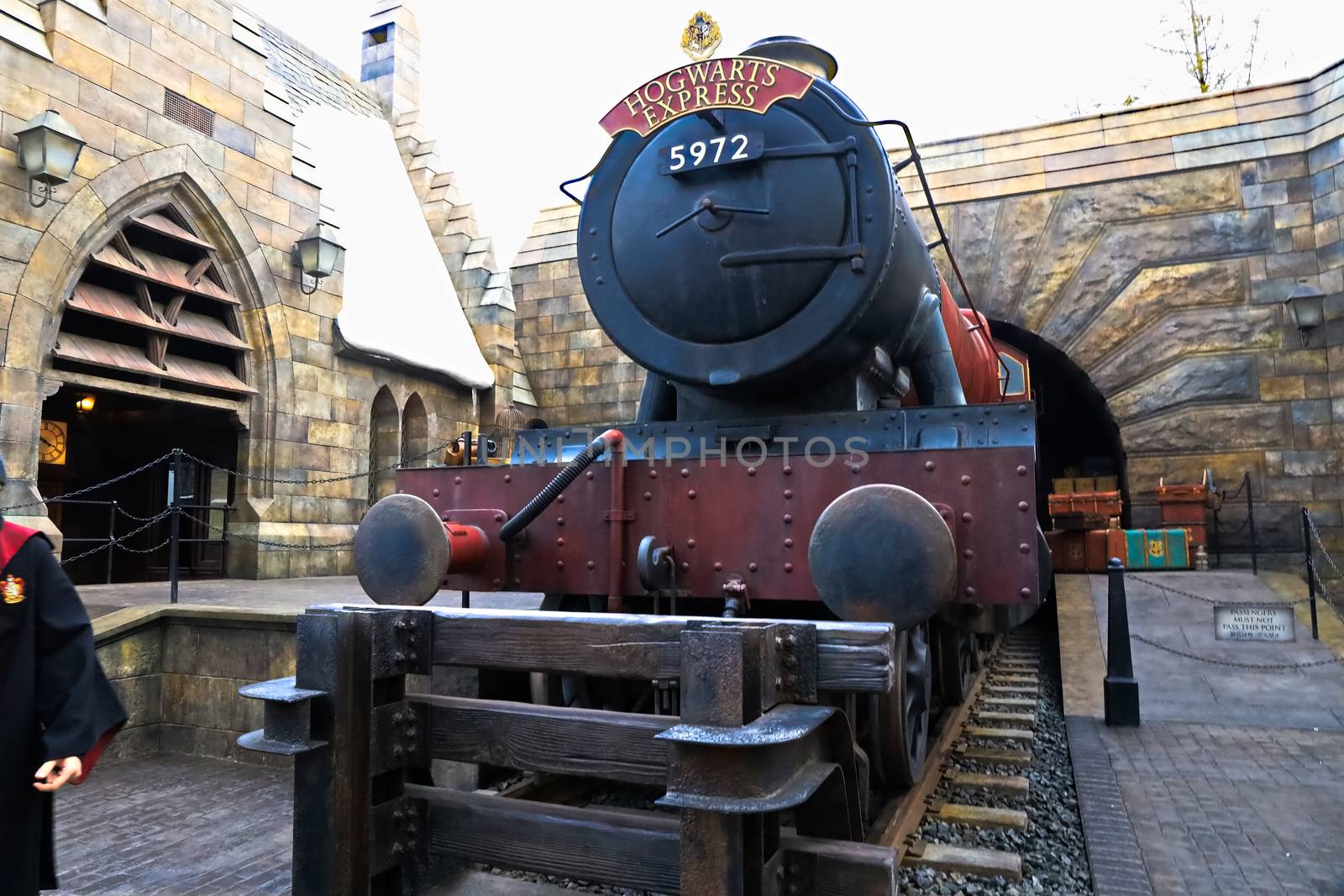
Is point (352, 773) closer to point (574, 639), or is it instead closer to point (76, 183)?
point (574, 639)

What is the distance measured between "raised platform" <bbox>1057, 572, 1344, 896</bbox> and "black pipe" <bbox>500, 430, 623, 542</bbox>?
2063mm

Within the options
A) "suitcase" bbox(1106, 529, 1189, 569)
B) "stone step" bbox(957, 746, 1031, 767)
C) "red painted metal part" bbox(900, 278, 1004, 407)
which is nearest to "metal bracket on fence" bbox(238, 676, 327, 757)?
"red painted metal part" bbox(900, 278, 1004, 407)

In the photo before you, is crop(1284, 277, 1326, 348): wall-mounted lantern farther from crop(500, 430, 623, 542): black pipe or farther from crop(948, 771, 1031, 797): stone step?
crop(500, 430, 623, 542): black pipe

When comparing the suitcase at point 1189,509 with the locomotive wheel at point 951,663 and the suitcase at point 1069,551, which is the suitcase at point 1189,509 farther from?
the locomotive wheel at point 951,663

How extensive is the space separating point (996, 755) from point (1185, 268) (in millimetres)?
7674

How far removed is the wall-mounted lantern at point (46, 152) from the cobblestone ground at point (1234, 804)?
26.3ft

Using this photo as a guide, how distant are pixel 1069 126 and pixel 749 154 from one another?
331 inches

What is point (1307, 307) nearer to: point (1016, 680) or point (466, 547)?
point (1016, 680)

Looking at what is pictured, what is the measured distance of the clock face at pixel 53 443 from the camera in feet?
33.5

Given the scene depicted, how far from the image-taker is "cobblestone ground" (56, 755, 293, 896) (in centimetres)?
299

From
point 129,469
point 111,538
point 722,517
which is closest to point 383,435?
point 129,469

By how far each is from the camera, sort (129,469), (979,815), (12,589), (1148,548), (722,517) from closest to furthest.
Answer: (12,589) < (722,517) < (979,815) < (1148,548) < (129,469)

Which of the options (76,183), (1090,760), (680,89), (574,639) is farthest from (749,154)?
(76,183)

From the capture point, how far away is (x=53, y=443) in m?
10.3
